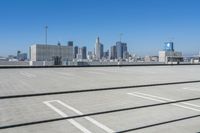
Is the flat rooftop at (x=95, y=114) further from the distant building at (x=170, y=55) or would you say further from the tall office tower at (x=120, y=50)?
the tall office tower at (x=120, y=50)

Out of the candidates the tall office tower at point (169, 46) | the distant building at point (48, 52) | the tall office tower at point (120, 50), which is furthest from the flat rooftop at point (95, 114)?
the tall office tower at point (120, 50)

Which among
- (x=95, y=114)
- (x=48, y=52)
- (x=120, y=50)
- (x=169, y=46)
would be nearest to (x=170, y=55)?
(x=169, y=46)

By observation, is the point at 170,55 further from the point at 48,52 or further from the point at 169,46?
the point at 48,52

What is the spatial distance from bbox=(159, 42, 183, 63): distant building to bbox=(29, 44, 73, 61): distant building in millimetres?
22624

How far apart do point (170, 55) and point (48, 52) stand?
3388cm

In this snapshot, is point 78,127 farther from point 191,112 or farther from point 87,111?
point 191,112

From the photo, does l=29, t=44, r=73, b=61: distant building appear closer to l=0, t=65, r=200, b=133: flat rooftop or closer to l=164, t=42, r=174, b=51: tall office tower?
l=0, t=65, r=200, b=133: flat rooftop

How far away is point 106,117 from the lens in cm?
554

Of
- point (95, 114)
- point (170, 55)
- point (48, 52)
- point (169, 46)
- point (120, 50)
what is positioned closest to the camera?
point (95, 114)

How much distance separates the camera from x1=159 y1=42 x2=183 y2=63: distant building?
4803cm

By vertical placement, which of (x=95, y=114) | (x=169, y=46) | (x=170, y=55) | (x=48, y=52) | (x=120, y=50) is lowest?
(x=95, y=114)

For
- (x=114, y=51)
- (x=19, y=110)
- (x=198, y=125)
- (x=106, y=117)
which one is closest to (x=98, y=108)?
(x=106, y=117)

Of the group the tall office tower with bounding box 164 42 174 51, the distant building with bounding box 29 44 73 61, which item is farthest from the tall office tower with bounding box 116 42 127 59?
the distant building with bounding box 29 44 73 61

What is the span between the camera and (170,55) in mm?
60125
